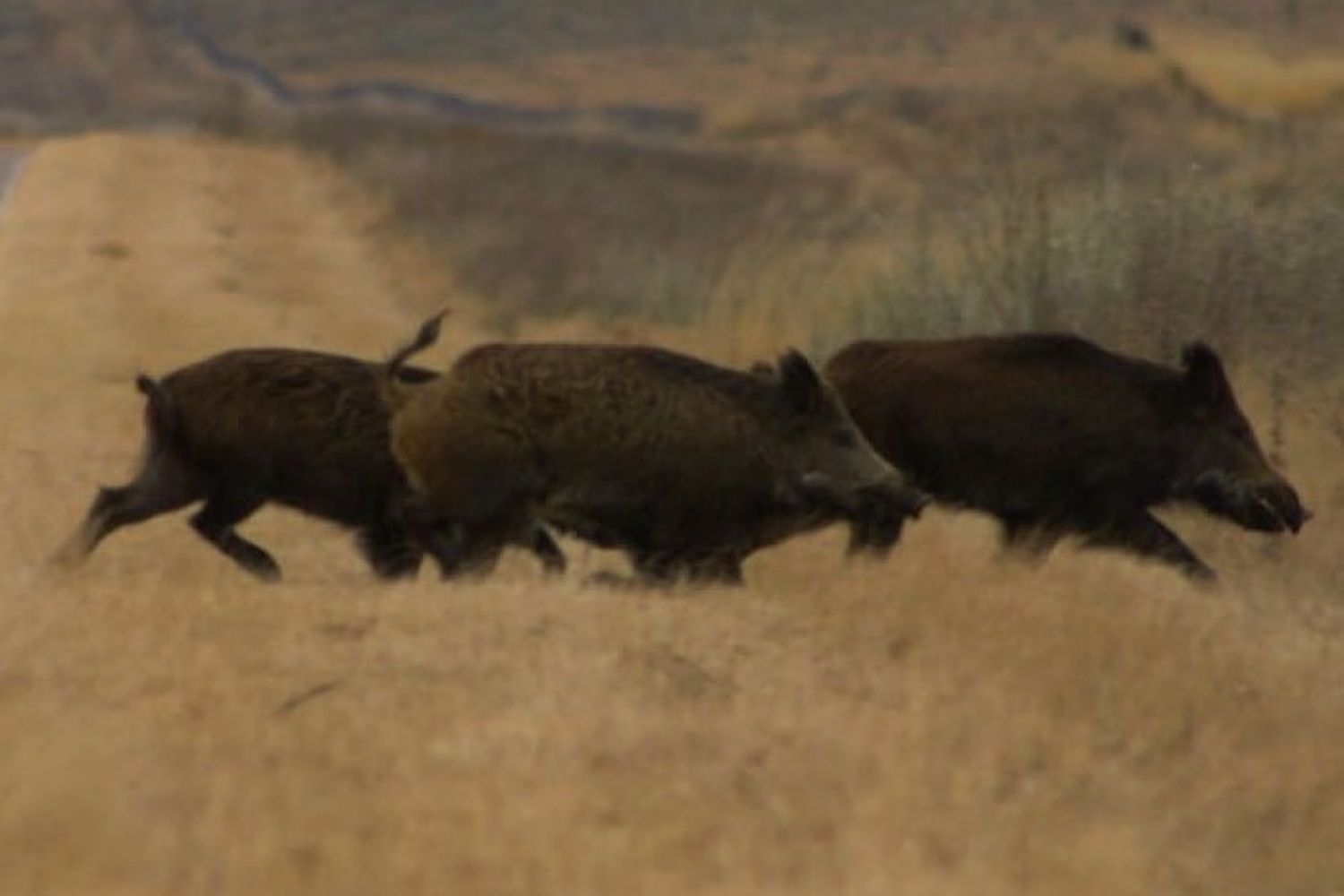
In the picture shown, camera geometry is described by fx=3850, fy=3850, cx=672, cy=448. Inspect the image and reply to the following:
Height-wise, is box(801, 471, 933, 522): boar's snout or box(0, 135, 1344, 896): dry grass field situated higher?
box(0, 135, 1344, 896): dry grass field

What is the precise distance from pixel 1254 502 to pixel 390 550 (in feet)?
10.7

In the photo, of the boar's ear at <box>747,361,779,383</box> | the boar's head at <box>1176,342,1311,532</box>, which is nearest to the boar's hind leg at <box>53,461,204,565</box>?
the boar's ear at <box>747,361,779,383</box>

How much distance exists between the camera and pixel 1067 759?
1038 cm

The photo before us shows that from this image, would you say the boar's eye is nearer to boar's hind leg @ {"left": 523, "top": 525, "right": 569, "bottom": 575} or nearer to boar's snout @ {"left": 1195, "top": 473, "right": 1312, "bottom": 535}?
boar's hind leg @ {"left": 523, "top": 525, "right": 569, "bottom": 575}

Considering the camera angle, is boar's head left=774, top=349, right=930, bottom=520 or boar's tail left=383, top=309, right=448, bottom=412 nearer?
boar's head left=774, top=349, right=930, bottom=520

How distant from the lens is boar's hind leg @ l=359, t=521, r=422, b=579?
517 inches

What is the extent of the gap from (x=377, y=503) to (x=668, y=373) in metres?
1.13

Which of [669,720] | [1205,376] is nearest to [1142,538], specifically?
[1205,376]

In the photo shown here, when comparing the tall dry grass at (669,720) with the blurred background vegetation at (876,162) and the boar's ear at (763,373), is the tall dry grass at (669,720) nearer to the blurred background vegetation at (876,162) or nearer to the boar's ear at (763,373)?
the boar's ear at (763,373)

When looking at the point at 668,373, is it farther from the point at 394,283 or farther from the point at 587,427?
the point at 394,283

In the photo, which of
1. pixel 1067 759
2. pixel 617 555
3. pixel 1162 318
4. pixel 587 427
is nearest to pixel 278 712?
pixel 1067 759

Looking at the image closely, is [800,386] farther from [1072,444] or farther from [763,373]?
[1072,444]

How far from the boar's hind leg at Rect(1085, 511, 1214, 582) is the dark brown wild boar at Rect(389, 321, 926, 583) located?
160cm

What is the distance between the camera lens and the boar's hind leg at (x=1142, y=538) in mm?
14195
